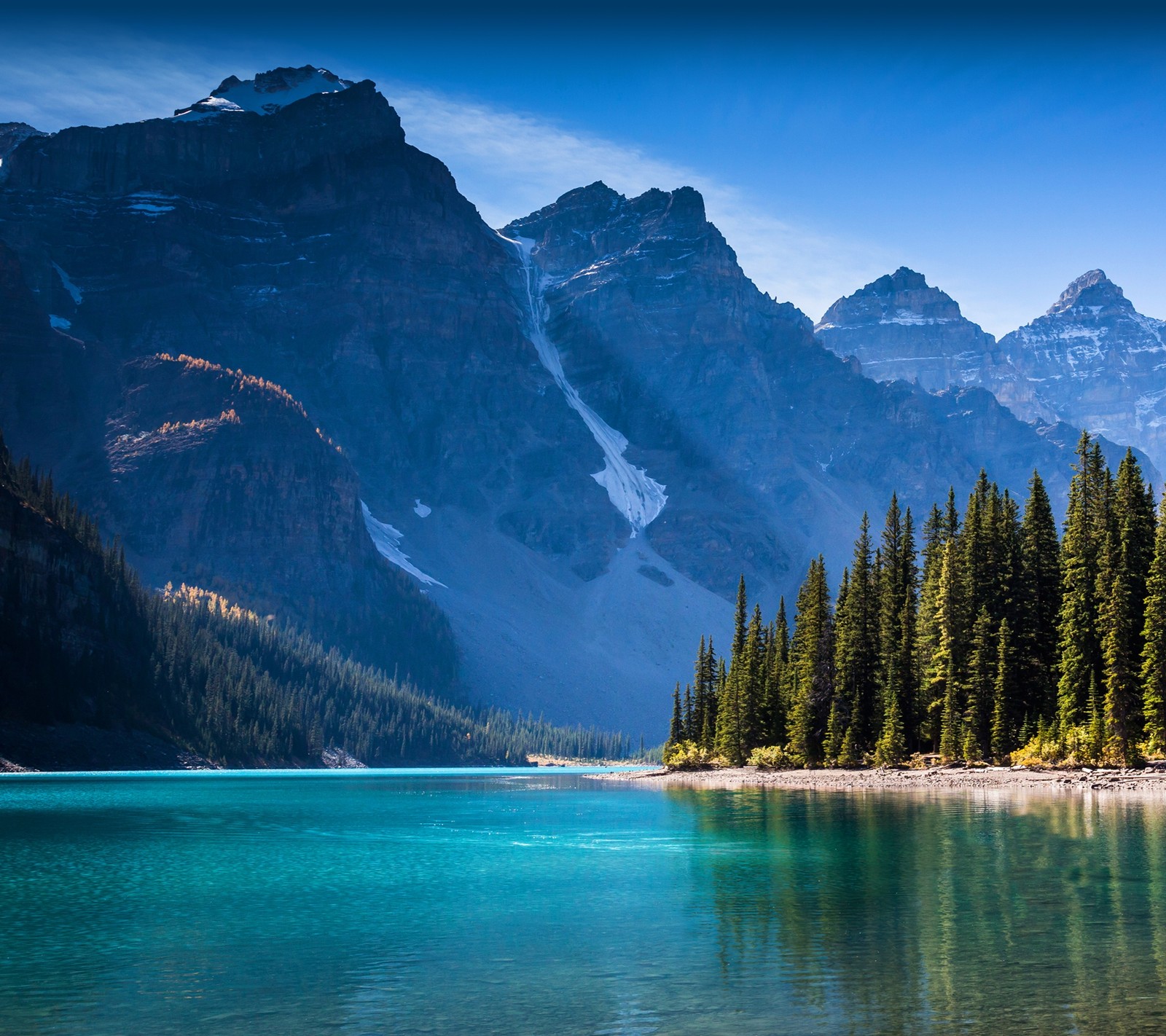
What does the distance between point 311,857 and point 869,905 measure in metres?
27.9

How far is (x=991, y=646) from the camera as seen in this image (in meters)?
98.9

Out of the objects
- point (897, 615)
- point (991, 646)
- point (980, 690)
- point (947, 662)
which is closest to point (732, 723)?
point (897, 615)

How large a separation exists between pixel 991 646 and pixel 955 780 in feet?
41.2

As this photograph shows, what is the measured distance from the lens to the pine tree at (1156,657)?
253ft

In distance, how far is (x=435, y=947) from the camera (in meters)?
34.1

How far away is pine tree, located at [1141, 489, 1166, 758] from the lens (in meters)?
77.1

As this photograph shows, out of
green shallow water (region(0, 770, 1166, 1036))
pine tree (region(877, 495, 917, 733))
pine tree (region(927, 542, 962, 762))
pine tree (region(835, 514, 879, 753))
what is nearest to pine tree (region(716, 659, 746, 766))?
pine tree (region(835, 514, 879, 753))

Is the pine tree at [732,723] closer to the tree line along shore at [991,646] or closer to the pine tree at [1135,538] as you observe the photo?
the tree line along shore at [991,646]

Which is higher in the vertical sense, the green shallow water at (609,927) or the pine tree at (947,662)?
the pine tree at (947,662)

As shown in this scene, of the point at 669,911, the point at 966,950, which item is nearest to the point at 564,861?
the point at 669,911

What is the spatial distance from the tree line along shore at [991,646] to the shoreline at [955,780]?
1925 mm

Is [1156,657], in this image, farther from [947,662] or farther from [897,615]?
[897,615]

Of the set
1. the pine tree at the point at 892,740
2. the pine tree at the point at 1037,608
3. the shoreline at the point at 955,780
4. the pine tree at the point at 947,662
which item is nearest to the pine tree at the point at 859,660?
the shoreline at the point at 955,780

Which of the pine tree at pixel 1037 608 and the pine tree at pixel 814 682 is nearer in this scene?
the pine tree at pixel 1037 608
